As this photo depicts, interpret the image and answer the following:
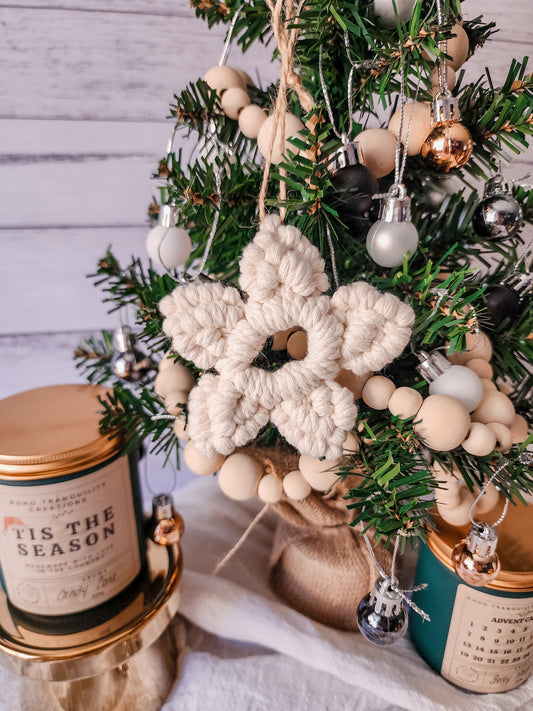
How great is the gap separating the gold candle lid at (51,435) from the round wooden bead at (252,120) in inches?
9.4

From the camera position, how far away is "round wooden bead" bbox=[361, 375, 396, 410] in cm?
30

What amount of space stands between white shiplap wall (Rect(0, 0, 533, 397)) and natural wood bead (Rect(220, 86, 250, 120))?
222mm

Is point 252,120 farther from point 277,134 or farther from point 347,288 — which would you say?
point 347,288

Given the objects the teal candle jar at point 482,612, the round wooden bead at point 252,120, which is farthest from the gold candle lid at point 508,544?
the round wooden bead at point 252,120

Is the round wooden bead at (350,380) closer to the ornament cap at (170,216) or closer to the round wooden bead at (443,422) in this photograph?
the round wooden bead at (443,422)

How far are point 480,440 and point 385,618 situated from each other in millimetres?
150

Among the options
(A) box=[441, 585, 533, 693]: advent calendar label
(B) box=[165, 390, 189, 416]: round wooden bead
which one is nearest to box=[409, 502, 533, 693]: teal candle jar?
(A) box=[441, 585, 533, 693]: advent calendar label

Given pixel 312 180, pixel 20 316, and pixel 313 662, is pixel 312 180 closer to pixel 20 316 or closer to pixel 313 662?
pixel 313 662

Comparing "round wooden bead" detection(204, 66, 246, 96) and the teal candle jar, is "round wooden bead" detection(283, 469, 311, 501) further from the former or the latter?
"round wooden bead" detection(204, 66, 246, 96)

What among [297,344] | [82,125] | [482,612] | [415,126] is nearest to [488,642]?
[482,612]

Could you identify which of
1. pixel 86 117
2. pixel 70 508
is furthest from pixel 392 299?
pixel 86 117

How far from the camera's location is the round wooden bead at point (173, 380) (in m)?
0.38

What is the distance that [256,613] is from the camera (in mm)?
449

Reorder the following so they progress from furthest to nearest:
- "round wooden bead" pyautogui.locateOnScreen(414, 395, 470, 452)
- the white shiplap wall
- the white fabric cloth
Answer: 1. the white shiplap wall
2. the white fabric cloth
3. "round wooden bead" pyautogui.locateOnScreen(414, 395, 470, 452)
